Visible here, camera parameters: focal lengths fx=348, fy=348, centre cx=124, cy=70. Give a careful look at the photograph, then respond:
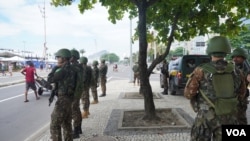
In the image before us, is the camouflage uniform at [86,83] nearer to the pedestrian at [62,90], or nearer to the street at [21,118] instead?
the street at [21,118]

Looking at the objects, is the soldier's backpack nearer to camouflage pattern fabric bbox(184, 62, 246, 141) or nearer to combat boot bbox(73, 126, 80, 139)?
camouflage pattern fabric bbox(184, 62, 246, 141)

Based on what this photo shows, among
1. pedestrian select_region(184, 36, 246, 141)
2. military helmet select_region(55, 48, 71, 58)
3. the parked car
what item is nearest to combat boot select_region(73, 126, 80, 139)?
military helmet select_region(55, 48, 71, 58)

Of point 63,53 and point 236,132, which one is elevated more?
point 63,53

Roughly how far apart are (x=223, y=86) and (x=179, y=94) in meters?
12.0

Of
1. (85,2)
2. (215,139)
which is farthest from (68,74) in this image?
(85,2)

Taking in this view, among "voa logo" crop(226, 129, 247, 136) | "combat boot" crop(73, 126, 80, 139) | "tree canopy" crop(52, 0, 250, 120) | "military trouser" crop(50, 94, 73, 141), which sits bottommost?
"combat boot" crop(73, 126, 80, 139)

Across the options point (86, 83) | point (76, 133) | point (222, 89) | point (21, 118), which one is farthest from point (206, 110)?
point (21, 118)

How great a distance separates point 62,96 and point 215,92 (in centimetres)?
268

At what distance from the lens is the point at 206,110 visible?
152 inches

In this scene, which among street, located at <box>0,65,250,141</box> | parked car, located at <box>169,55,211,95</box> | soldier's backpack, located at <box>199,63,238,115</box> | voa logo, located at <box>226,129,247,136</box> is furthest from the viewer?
parked car, located at <box>169,55,211,95</box>

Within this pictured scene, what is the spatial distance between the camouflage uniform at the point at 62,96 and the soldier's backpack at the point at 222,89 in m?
2.49

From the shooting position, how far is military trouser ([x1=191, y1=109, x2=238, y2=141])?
3.82 m

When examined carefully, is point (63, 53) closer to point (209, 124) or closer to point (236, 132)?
point (209, 124)

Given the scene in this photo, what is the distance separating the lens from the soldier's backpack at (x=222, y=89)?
3738 millimetres
